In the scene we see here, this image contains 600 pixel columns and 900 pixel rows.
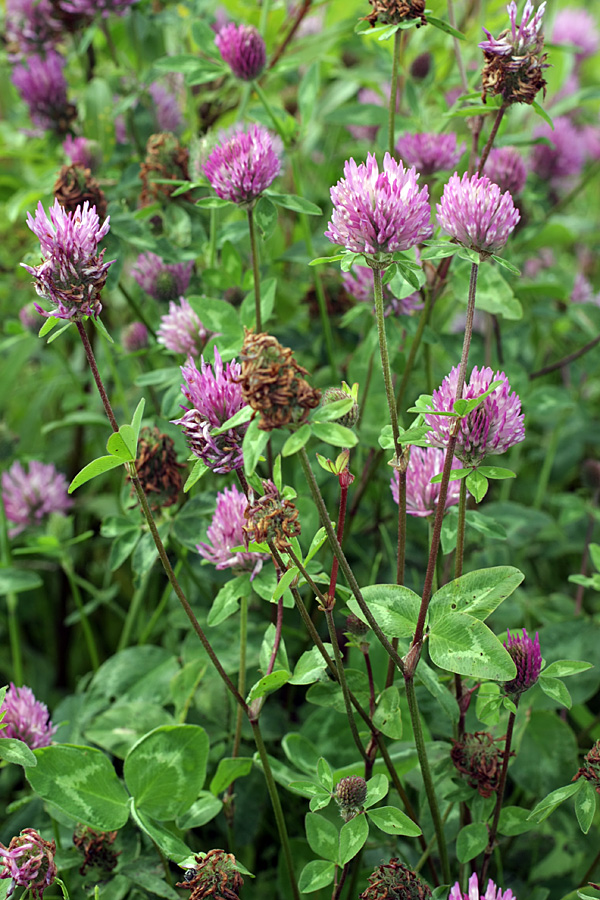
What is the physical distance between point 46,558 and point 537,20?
140cm

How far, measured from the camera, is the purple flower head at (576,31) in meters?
2.55

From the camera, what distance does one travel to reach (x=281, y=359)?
639 mm

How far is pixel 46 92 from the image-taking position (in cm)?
155

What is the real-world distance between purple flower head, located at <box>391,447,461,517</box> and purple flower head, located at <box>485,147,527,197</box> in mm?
632

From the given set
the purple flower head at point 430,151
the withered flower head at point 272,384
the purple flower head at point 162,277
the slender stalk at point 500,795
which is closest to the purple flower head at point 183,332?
the purple flower head at point 162,277

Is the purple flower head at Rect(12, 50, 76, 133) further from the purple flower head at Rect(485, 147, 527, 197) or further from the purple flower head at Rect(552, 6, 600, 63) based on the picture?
the purple flower head at Rect(552, 6, 600, 63)

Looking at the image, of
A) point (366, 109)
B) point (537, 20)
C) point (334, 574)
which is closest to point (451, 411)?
point (334, 574)

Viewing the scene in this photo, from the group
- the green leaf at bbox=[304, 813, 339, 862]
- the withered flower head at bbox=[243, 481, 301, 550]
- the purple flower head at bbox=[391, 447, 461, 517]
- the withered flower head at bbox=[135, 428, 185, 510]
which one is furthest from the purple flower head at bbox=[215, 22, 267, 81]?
the green leaf at bbox=[304, 813, 339, 862]

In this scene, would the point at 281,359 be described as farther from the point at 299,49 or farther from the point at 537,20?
the point at 299,49

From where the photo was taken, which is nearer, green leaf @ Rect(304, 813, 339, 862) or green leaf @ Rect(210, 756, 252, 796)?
green leaf @ Rect(304, 813, 339, 862)

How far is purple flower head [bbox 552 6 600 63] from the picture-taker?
8.38 ft

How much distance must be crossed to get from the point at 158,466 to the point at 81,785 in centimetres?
40

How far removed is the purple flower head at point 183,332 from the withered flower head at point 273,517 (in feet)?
1.58

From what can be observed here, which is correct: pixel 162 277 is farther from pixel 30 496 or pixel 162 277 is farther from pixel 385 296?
pixel 30 496
